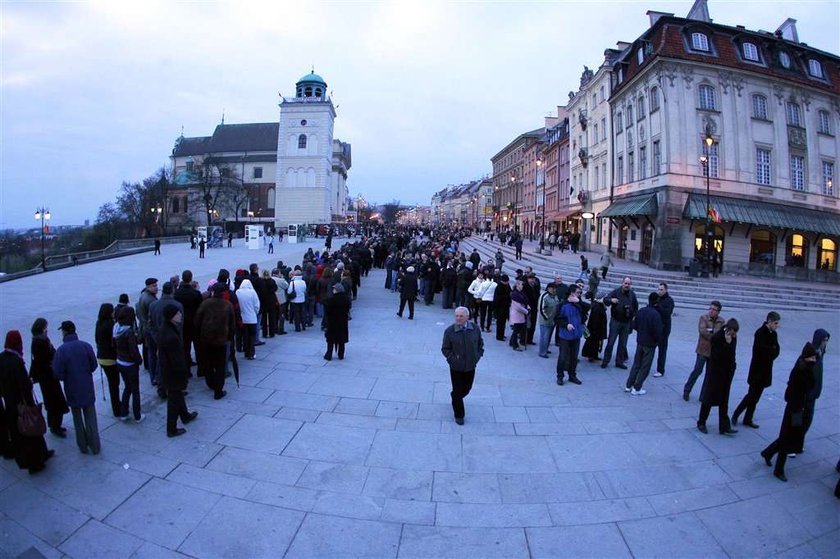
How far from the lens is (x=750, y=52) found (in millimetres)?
26266

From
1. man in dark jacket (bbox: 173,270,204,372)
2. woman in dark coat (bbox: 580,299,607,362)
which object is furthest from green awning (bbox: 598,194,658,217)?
man in dark jacket (bbox: 173,270,204,372)

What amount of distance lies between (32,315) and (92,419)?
34.1 feet

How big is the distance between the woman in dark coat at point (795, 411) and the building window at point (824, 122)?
32151 mm

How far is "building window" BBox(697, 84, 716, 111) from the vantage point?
25359mm

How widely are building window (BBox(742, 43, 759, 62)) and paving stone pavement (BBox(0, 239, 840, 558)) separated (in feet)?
84.9

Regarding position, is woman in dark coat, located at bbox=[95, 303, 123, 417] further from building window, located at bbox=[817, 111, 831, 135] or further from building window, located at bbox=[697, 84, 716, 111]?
building window, located at bbox=[817, 111, 831, 135]

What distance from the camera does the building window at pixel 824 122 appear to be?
2797 centimetres

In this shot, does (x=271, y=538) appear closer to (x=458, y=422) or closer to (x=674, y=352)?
(x=458, y=422)

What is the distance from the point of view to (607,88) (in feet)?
111

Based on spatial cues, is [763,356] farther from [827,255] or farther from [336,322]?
[827,255]

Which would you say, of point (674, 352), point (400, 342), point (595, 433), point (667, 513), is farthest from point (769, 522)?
point (400, 342)

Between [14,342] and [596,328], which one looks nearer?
[14,342]

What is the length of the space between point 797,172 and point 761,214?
16.7ft

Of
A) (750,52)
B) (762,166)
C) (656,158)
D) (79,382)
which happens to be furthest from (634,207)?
(79,382)
